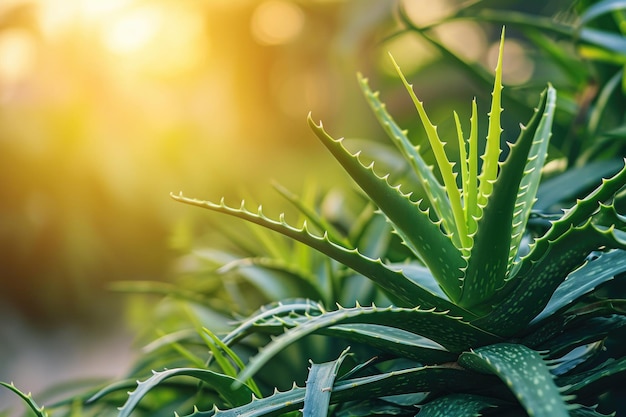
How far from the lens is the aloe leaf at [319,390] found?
1.33ft

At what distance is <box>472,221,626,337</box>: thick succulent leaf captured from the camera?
1.27ft

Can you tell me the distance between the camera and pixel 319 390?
425 mm

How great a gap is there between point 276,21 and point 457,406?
3788mm

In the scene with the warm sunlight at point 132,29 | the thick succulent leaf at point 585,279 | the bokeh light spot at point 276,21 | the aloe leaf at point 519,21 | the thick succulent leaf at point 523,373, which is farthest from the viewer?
the bokeh light spot at point 276,21

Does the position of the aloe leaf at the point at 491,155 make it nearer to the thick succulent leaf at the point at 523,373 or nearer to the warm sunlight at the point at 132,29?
the thick succulent leaf at the point at 523,373

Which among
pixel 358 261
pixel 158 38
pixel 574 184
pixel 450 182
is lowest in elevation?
pixel 358 261

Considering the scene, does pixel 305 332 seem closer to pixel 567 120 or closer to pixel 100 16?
pixel 567 120

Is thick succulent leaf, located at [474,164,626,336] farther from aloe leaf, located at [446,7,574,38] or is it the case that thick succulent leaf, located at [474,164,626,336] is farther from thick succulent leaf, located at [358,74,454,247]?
aloe leaf, located at [446,7,574,38]

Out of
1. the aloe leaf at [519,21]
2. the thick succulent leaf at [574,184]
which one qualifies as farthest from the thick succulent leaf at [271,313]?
the aloe leaf at [519,21]

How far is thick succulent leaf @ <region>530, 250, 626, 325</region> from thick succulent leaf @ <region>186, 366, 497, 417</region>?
0.23 feet

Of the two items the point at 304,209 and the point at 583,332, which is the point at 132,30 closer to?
the point at 304,209

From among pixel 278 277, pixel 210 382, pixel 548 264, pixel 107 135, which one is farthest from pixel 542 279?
pixel 107 135

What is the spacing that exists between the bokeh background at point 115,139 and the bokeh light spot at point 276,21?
0.01m

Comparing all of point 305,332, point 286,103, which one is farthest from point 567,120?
point 286,103
